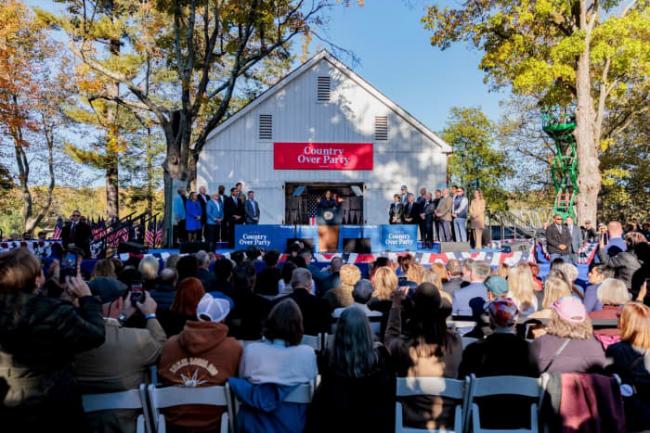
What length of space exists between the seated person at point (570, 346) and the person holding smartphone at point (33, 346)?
3003 mm

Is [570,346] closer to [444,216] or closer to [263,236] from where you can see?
[444,216]

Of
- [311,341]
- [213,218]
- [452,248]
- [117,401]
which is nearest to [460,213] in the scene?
[452,248]

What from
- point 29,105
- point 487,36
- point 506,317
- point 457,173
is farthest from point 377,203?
point 29,105

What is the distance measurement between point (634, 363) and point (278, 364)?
8.31ft

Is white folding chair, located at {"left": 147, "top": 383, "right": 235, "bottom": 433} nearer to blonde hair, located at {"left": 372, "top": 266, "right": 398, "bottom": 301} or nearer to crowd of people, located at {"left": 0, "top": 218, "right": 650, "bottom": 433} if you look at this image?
crowd of people, located at {"left": 0, "top": 218, "right": 650, "bottom": 433}

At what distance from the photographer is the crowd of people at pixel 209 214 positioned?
14.0m

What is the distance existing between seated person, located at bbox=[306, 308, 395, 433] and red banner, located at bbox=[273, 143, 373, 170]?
62.7 ft

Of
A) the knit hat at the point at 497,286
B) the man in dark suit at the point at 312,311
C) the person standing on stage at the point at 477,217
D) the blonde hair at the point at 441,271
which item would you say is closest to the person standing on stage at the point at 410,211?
the person standing on stage at the point at 477,217

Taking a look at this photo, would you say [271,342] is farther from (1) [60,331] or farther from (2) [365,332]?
(1) [60,331]

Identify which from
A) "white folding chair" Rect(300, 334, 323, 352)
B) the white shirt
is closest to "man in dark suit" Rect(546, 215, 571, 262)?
"white folding chair" Rect(300, 334, 323, 352)

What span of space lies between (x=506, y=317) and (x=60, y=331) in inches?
115

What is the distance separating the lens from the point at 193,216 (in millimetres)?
13992

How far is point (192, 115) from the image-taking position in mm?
17609

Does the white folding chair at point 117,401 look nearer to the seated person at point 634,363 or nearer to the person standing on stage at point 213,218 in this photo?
the seated person at point 634,363
